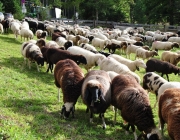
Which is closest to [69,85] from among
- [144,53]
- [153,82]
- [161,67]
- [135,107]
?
[135,107]

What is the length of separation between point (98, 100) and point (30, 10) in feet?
149

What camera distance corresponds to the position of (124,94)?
6195 millimetres

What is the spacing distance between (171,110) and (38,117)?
3446 mm

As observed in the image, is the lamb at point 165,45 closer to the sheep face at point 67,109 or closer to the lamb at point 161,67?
the lamb at point 161,67

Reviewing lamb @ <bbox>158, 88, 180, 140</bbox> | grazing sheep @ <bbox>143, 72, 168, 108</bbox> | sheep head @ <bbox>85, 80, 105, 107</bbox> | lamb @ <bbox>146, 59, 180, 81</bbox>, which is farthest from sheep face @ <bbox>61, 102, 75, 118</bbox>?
lamb @ <bbox>146, 59, 180, 81</bbox>

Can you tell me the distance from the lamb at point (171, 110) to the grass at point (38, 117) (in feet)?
4.20

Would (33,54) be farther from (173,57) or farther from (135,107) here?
(173,57)

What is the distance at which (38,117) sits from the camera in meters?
6.67

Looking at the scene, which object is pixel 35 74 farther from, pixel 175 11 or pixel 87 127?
pixel 175 11

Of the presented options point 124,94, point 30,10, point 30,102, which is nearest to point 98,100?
point 124,94

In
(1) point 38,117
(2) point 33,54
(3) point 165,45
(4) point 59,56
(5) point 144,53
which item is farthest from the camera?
(3) point 165,45

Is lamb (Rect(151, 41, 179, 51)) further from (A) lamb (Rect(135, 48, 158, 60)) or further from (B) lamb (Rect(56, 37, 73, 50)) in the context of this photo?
(B) lamb (Rect(56, 37, 73, 50))

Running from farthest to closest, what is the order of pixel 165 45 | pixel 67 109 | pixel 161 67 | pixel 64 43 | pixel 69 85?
pixel 165 45 < pixel 64 43 < pixel 161 67 < pixel 69 85 < pixel 67 109

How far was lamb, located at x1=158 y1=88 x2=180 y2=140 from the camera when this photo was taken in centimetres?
491
